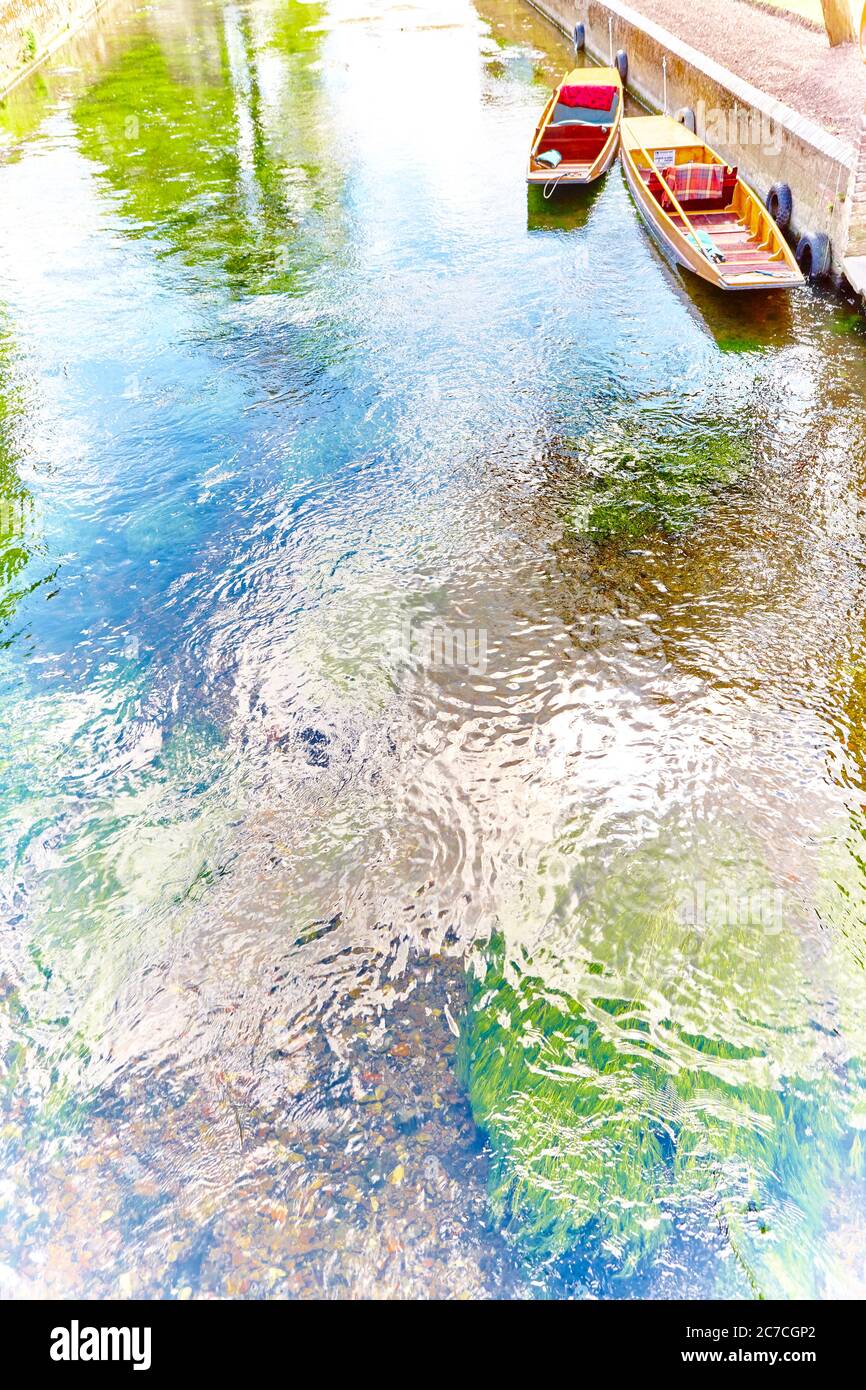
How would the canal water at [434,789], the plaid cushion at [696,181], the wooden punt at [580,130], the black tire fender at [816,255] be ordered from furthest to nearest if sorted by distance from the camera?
the wooden punt at [580,130] < the plaid cushion at [696,181] < the black tire fender at [816,255] < the canal water at [434,789]

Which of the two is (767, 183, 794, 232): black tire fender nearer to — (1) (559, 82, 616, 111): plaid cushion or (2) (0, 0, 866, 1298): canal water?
(2) (0, 0, 866, 1298): canal water

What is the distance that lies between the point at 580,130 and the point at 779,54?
12.6 ft

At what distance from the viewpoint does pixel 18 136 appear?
2005cm

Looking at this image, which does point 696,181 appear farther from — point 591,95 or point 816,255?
point 591,95

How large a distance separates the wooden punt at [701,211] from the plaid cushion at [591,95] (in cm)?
217

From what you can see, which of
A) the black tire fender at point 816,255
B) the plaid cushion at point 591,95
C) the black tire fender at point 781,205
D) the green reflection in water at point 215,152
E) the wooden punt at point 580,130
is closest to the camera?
the black tire fender at point 816,255

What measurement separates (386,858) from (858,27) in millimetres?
18602

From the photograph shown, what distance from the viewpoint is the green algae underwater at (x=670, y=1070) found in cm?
417

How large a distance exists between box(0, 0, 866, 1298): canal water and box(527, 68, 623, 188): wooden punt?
3.78 metres

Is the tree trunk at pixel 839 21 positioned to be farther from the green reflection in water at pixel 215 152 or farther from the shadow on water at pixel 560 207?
the green reflection in water at pixel 215 152

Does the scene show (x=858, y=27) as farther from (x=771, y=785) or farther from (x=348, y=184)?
(x=771, y=785)

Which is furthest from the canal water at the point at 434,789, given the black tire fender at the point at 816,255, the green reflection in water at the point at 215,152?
the green reflection in water at the point at 215,152

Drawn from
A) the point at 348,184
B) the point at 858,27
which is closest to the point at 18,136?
the point at 348,184

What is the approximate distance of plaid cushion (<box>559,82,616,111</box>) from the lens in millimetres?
17375
